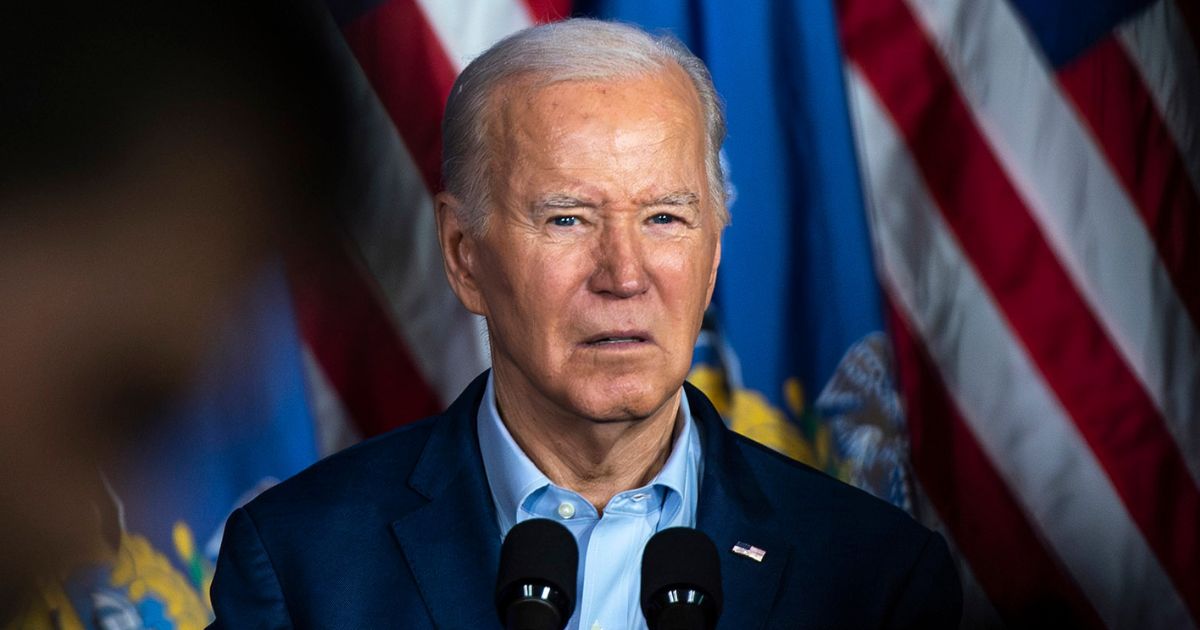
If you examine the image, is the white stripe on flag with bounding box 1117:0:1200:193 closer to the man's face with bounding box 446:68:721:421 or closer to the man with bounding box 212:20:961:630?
the man with bounding box 212:20:961:630

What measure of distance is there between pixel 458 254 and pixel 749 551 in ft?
2.00

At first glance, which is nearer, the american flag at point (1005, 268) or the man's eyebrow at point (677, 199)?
the man's eyebrow at point (677, 199)

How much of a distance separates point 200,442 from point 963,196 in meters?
1.57

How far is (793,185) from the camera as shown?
301cm

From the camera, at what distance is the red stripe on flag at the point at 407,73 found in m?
3.00

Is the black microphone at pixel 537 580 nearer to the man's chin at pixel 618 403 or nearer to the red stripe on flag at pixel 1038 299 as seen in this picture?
the man's chin at pixel 618 403

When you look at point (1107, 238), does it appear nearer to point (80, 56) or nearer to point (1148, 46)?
point (1148, 46)

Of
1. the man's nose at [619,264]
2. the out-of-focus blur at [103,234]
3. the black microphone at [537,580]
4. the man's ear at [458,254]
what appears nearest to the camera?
the black microphone at [537,580]

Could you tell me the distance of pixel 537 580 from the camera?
1.44m

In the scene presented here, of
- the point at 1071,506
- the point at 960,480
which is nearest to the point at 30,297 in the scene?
the point at 960,480

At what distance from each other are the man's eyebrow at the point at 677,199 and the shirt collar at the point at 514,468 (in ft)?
1.17

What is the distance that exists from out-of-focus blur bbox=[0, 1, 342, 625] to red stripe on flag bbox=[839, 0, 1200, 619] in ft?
4.17

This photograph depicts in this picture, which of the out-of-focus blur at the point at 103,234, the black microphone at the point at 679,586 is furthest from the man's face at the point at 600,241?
the out-of-focus blur at the point at 103,234

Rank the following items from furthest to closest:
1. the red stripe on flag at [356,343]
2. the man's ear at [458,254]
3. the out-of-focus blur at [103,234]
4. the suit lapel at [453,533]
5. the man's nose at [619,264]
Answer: the red stripe on flag at [356,343], the out-of-focus blur at [103,234], the man's ear at [458,254], the suit lapel at [453,533], the man's nose at [619,264]
